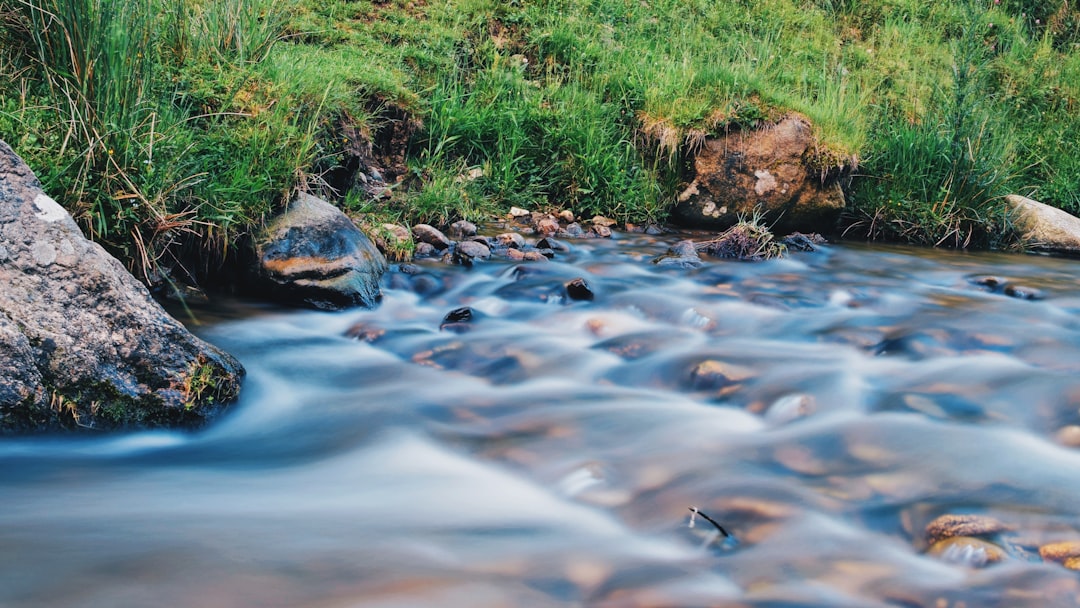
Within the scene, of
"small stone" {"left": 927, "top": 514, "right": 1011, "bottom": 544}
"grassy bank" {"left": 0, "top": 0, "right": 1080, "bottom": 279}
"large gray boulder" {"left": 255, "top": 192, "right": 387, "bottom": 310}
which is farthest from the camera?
"large gray boulder" {"left": 255, "top": 192, "right": 387, "bottom": 310}

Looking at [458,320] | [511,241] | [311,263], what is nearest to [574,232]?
[511,241]

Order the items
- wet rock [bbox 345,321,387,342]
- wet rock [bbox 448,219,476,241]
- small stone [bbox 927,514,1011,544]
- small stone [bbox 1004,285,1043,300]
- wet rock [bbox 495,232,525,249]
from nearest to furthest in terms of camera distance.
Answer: small stone [bbox 927,514,1011,544], wet rock [bbox 345,321,387,342], small stone [bbox 1004,285,1043,300], wet rock [bbox 495,232,525,249], wet rock [bbox 448,219,476,241]

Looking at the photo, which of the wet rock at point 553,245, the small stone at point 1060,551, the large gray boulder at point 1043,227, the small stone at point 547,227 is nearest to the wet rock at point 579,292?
the wet rock at point 553,245

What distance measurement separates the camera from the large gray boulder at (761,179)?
6324 millimetres

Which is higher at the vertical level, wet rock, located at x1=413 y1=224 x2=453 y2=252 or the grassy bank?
the grassy bank

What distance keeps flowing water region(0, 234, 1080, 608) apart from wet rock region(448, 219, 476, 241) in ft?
3.80

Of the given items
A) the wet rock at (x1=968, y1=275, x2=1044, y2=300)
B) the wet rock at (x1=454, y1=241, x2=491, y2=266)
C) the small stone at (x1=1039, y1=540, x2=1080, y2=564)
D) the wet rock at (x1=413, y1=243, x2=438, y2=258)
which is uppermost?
the small stone at (x1=1039, y1=540, x2=1080, y2=564)

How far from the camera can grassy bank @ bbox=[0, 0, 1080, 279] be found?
11.8 ft

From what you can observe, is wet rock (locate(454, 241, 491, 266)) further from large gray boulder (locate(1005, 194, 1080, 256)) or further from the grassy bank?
large gray boulder (locate(1005, 194, 1080, 256))

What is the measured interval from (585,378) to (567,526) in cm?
123

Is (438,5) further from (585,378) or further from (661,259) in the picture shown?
(585,378)

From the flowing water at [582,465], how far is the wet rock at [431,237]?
0.82 metres

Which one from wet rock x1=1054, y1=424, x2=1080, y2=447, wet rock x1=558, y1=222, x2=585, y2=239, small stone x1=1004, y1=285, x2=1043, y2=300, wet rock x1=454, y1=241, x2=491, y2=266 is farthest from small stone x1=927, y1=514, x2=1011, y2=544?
wet rock x1=558, y1=222, x2=585, y2=239

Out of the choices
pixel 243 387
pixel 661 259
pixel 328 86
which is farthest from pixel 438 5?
pixel 243 387
